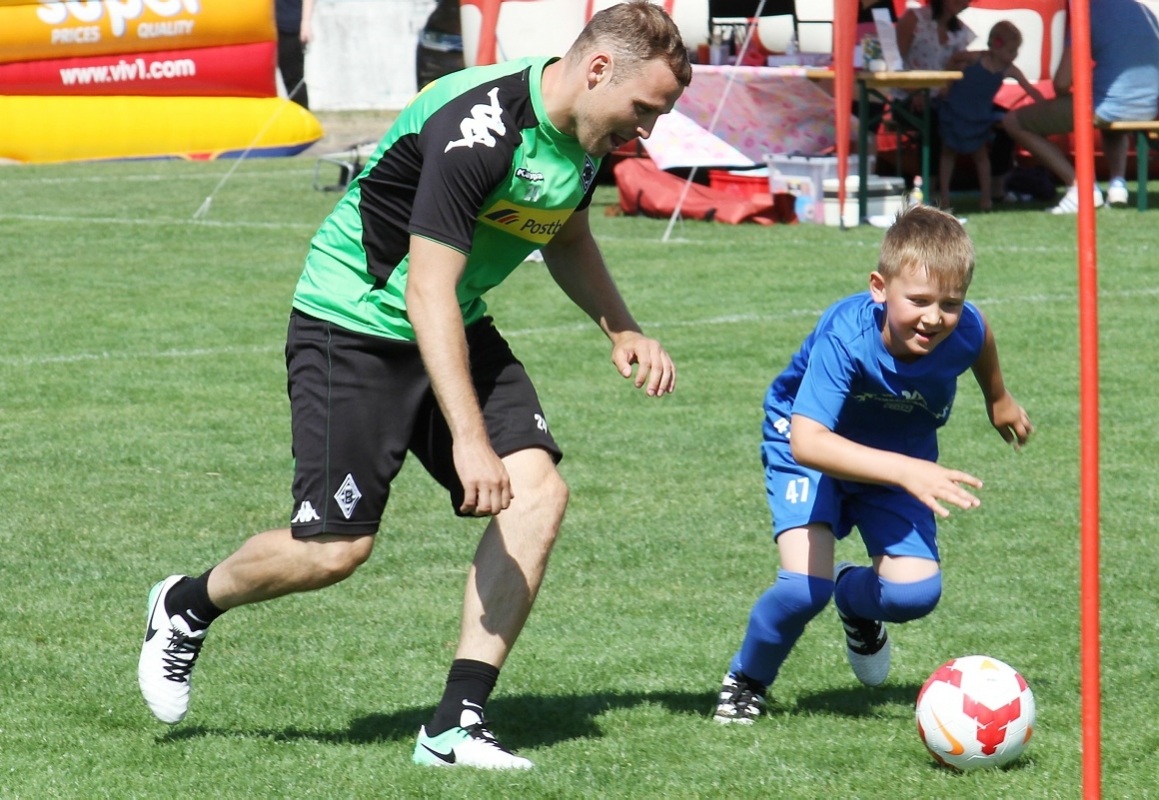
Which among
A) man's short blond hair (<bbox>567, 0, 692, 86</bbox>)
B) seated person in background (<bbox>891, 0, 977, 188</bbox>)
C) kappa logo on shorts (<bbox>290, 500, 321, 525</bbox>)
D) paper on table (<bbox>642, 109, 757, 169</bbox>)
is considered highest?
man's short blond hair (<bbox>567, 0, 692, 86</bbox>)

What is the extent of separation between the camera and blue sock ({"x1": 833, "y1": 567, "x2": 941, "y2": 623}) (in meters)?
4.31

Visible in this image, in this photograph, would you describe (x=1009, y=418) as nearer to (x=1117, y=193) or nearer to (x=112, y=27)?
(x=1117, y=193)

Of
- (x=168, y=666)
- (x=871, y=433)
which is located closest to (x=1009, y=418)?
(x=871, y=433)

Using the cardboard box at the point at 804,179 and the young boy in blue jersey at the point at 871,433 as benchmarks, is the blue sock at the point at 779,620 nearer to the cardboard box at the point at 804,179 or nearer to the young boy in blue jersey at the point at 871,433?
the young boy in blue jersey at the point at 871,433

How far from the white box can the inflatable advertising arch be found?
25.5 feet

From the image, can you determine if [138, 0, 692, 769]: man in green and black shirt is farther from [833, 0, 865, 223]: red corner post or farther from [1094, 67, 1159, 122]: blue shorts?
[1094, 67, 1159, 122]: blue shorts

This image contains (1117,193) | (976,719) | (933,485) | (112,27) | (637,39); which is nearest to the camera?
(933,485)

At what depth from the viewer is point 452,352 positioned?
3705 mm

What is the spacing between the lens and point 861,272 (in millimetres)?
11922

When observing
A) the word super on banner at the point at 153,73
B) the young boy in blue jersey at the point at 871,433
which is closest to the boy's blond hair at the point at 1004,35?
the word super on banner at the point at 153,73

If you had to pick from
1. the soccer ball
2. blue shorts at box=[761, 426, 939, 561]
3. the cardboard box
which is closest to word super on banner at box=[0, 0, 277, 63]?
the cardboard box

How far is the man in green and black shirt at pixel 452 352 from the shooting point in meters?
Answer: 3.73

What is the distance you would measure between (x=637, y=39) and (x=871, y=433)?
4.14ft

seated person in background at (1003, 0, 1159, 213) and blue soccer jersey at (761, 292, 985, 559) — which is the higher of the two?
blue soccer jersey at (761, 292, 985, 559)
